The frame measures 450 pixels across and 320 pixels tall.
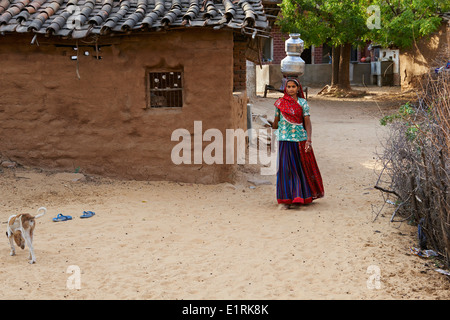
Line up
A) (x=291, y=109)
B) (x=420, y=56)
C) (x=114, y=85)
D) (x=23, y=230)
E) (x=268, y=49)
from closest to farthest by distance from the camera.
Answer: (x=23, y=230) < (x=291, y=109) < (x=114, y=85) < (x=420, y=56) < (x=268, y=49)

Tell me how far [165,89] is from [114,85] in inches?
30.2

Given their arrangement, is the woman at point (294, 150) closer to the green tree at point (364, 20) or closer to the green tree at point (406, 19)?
the green tree at point (406, 19)

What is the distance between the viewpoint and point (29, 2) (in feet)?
28.7

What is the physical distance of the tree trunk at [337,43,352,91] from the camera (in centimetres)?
2067

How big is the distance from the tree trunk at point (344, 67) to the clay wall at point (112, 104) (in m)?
13.0

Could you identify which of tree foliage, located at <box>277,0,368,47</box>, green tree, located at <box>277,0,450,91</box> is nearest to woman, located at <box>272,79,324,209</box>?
green tree, located at <box>277,0,450,91</box>

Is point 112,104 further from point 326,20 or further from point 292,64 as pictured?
point 326,20

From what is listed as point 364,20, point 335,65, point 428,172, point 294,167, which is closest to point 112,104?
point 294,167

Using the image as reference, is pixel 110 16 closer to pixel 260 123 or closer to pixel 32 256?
pixel 32 256

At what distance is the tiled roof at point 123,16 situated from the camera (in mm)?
→ 7840

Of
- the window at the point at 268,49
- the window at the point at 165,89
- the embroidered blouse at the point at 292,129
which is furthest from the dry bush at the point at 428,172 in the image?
the window at the point at 268,49

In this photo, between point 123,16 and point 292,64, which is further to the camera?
point 123,16

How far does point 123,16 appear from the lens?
825 centimetres
